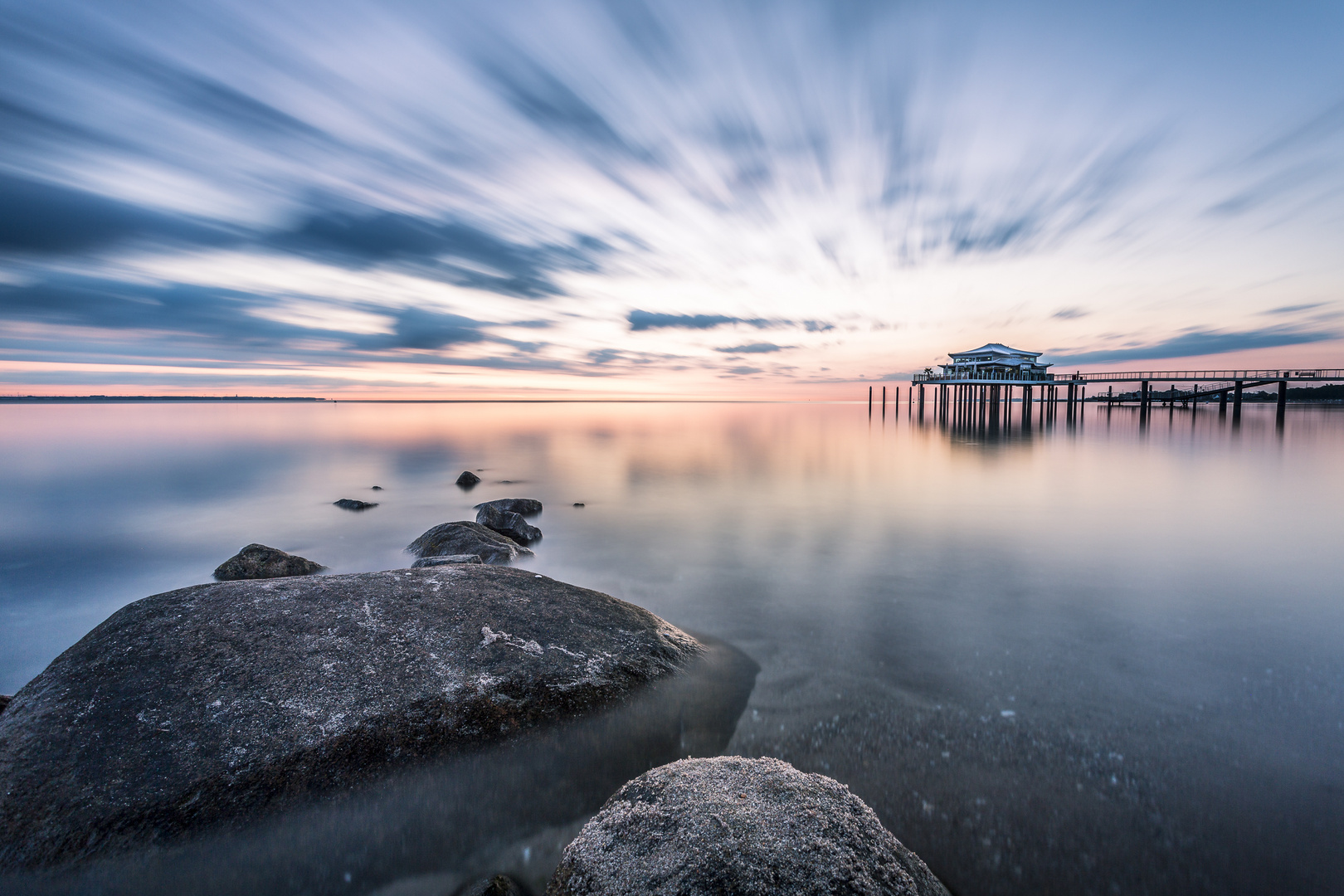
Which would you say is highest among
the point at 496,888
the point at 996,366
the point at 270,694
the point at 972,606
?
the point at 996,366

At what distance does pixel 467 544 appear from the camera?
33.5ft

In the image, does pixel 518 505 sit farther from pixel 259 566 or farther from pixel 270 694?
pixel 270 694

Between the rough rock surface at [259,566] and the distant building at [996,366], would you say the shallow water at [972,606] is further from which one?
the distant building at [996,366]

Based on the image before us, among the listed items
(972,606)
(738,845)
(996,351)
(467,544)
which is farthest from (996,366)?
(738,845)

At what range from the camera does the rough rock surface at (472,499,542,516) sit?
44.2 feet

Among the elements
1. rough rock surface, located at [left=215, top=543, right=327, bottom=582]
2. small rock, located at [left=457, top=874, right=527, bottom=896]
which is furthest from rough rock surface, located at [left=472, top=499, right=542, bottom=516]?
A: small rock, located at [left=457, top=874, right=527, bottom=896]

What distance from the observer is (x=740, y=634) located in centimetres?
741

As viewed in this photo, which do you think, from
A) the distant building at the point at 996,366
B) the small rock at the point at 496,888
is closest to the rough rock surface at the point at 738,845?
the small rock at the point at 496,888

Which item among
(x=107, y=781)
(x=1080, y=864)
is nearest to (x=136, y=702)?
(x=107, y=781)

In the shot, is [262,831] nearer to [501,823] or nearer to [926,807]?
[501,823]

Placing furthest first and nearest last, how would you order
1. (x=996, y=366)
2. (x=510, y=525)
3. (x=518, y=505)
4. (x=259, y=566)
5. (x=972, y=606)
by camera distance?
(x=996, y=366) → (x=518, y=505) → (x=510, y=525) → (x=259, y=566) → (x=972, y=606)

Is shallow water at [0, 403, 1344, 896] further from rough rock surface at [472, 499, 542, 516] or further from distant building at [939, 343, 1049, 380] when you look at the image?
distant building at [939, 343, 1049, 380]

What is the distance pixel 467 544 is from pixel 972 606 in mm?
8784

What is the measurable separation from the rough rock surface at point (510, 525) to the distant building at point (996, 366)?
202 feet
